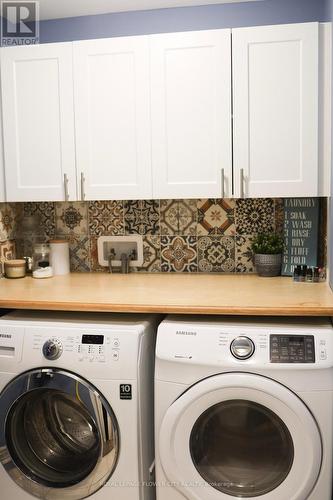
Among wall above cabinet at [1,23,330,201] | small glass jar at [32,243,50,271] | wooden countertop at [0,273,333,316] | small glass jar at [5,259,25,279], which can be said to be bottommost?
wooden countertop at [0,273,333,316]

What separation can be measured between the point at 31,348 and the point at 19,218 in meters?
1.09

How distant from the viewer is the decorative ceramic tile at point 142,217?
2725 mm

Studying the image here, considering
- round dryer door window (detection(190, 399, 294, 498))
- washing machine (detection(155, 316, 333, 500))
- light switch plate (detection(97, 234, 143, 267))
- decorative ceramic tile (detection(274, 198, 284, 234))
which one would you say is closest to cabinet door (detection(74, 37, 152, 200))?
light switch plate (detection(97, 234, 143, 267))

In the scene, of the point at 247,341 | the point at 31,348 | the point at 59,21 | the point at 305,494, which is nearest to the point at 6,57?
the point at 59,21

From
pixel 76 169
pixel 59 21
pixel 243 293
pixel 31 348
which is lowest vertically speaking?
pixel 31 348

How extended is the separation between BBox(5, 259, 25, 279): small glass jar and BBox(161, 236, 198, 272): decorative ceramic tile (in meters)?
0.80

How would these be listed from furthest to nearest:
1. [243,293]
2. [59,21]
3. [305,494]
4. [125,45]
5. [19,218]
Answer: [19,218] < [59,21] < [125,45] < [243,293] < [305,494]

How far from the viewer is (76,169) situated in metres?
2.44

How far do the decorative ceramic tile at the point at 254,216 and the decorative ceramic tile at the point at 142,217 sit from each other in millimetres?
468

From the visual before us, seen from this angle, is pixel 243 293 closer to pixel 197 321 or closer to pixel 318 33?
pixel 197 321

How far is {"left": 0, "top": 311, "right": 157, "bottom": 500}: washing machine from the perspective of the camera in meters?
1.94

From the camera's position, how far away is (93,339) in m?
1.98

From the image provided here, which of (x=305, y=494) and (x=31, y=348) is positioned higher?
(x=31, y=348)

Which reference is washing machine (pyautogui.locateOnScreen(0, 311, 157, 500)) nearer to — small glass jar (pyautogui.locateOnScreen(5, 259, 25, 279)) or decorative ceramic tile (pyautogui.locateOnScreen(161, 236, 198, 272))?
small glass jar (pyautogui.locateOnScreen(5, 259, 25, 279))
